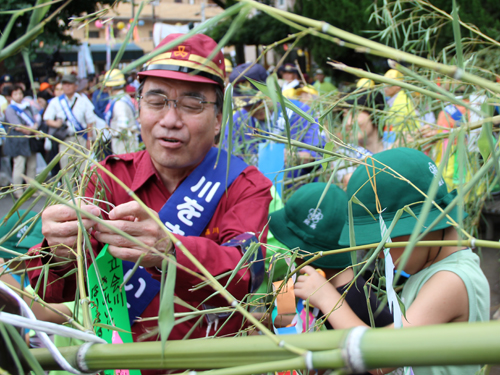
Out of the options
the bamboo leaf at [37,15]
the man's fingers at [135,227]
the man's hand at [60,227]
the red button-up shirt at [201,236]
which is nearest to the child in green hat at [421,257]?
the red button-up shirt at [201,236]

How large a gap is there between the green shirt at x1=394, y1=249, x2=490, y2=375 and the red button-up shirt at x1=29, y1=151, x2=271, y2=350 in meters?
0.47

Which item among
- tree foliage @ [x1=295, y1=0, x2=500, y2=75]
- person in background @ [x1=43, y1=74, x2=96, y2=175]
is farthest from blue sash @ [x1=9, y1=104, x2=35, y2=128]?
tree foliage @ [x1=295, y1=0, x2=500, y2=75]

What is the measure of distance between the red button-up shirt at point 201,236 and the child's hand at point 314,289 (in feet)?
0.69

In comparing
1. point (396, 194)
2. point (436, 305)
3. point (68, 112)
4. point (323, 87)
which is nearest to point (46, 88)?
point (68, 112)

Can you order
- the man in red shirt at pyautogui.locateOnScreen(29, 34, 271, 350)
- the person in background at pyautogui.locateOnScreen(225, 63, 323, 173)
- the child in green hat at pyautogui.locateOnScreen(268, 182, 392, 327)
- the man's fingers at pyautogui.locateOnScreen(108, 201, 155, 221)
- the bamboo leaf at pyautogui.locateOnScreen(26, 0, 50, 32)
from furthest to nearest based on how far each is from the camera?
the person in background at pyautogui.locateOnScreen(225, 63, 323, 173)
the child in green hat at pyautogui.locateOnScreen(268, 182, 392, 327)
the man in red shirt at pyautogui.locateOnScreen(29, 34, 271, 350)
the man's fingers at pyautogui.locateOnScreen(108, 201, 155, 221)
the bamboo leaf at pyautogui.locateOnScreen(26, 0, 50, 32)

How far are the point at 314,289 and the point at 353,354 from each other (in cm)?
101

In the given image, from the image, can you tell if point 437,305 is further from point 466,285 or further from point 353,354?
point 353,354

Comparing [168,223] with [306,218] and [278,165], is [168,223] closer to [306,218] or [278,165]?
[306,218]

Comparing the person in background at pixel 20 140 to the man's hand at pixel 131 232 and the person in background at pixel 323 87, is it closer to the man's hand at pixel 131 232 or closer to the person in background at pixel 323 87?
the person in background at pixel 323 87

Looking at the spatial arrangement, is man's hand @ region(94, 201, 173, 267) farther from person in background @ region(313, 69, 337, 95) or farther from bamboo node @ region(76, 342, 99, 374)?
person in background @ region(313, 69, 337, 95)

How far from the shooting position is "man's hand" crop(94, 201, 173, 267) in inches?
37.8

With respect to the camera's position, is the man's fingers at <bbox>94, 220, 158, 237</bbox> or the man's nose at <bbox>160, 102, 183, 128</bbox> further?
the man's nose at <bbox>160, 102, 183, 128</bbox>

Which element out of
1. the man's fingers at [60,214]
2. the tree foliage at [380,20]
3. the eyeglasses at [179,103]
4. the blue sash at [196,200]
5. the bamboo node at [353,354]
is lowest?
the blue sash at [196,200]

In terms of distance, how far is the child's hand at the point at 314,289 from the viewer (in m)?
1.29
